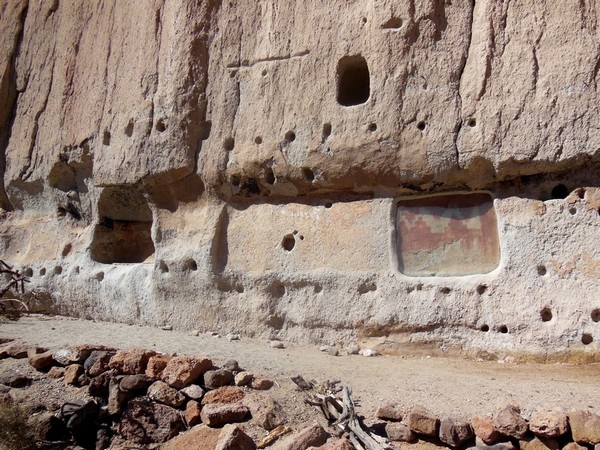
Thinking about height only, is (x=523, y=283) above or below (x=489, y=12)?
below

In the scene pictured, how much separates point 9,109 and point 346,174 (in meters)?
6.73

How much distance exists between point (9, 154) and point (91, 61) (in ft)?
7.50

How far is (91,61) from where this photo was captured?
8680 mm

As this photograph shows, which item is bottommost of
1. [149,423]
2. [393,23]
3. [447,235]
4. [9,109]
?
[149,423]

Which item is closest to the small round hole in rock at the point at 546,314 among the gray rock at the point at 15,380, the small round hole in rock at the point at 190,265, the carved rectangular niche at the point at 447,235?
the carved rectangular niche at the point at 447,235

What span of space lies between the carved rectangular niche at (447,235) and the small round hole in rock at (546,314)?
60cm

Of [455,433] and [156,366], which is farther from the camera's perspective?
[156,366]

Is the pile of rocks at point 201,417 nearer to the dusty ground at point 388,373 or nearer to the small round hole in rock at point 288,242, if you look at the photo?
the dusty ground at point 388,373

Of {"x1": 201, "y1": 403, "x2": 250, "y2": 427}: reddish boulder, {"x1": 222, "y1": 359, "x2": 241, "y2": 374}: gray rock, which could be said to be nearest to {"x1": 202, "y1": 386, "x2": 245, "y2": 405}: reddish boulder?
{"x1": 201, "y1": 403, "x2": 250, "y2": 427}: reddish boulder

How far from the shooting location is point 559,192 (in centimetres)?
546

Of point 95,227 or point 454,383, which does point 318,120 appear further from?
point 95,227

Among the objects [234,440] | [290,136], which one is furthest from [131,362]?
[290,136]

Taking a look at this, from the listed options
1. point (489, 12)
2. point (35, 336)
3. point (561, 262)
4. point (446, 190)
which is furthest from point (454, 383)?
point (35, 336)

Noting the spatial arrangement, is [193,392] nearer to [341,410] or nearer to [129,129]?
[341,410]
